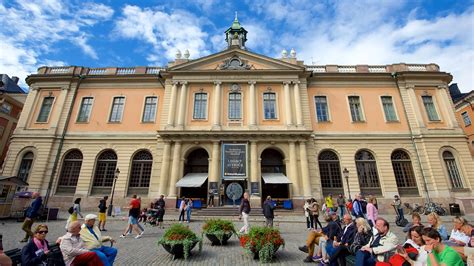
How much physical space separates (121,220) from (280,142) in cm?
1275

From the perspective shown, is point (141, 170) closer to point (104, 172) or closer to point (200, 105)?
point (104, 172)

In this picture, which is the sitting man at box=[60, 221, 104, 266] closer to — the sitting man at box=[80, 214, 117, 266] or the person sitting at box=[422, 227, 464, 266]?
the sitting man at box=[80, 214, 117, 266]

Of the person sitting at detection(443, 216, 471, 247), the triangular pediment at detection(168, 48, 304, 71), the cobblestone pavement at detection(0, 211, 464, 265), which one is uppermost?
the triangular pediment at detection(168, 48, 304, 71)

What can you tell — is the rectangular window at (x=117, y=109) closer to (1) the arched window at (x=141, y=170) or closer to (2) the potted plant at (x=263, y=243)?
(1) the arched window at (x=141, y=170)

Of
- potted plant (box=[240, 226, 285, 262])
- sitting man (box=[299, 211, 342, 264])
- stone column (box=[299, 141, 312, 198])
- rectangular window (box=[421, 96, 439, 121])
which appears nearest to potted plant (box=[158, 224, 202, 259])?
potted plant (box=[240, 226, 285, 262])

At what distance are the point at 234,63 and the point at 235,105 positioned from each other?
434 centimetres

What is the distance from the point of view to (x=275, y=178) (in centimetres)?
1759

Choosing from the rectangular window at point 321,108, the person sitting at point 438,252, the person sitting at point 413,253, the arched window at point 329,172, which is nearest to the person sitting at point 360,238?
the person sitting at point 413,253

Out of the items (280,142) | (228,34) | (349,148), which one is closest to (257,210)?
(280,142)

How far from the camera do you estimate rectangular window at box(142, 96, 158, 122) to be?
66.6ft

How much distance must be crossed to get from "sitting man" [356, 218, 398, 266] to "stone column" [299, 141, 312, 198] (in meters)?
13.3

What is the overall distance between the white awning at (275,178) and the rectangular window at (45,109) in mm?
20395

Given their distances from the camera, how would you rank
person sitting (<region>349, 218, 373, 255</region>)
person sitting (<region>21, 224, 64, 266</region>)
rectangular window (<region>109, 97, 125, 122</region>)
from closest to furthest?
person sitting (<region>21, 224, 64, 266</region>) → person sitting (<region>349, 218, 373, 255</region>) → rectangular window (<region>109, 97, 125, 122</region>)

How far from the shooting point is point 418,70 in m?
21.3
